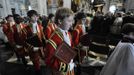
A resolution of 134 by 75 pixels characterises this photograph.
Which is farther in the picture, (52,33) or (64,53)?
(52,33)

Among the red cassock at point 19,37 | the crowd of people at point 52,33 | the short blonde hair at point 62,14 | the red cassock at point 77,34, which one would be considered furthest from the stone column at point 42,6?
the short blonde hair at point 62,14

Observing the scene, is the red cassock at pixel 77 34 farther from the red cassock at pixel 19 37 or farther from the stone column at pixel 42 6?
the stone column at pixel 42 6

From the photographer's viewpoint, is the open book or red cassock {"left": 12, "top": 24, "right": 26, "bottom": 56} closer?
the open book

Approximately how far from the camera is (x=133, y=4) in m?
18.5

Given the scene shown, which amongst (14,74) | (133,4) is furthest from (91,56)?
(133,4)

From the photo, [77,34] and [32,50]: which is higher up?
[77,34]

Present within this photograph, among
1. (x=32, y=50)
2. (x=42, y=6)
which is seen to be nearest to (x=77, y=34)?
(x=32, y=50)

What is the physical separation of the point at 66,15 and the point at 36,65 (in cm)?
252

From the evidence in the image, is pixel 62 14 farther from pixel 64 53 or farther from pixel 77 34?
pixel 77 34

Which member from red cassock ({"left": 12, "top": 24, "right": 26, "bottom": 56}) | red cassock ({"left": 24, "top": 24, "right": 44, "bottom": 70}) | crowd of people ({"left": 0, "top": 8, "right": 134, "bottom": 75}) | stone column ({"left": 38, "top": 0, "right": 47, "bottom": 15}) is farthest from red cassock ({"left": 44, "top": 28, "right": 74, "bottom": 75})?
stone column ({"left": 38, "top": 0, "right": 47, "bottom": 15})

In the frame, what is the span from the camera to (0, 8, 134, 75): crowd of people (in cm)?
183

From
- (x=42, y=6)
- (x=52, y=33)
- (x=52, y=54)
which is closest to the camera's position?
(x=52, y=54)

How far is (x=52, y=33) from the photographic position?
1987mm

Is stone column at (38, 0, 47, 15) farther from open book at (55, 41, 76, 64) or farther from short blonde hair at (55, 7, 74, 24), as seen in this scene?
open book at (55, 41, 76, 64)
